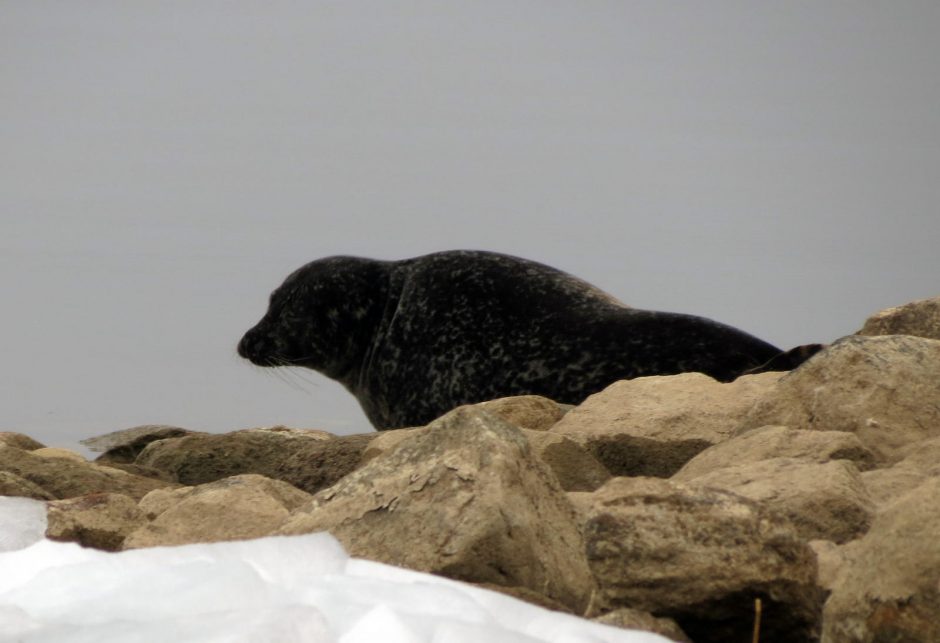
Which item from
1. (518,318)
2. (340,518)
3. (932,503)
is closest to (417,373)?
(518,318)

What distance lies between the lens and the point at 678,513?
267cm

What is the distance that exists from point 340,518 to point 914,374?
2.21 m

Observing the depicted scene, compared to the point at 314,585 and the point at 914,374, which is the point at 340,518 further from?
the point at 914,374

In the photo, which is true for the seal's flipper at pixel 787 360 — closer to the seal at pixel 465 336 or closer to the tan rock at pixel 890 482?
the seal at pixel 465 336

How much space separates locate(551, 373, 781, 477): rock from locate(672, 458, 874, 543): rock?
1.27m

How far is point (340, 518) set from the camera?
2994mm

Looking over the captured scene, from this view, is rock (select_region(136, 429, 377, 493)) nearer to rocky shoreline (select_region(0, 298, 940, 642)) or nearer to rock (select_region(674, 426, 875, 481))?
rocky shoreline (select_region(0, 298, 940, 642))

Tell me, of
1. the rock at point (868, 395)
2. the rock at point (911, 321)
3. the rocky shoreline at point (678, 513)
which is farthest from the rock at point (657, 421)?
the rock at point (911, 321)

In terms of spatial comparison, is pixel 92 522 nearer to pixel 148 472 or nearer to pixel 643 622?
pixel 643 622

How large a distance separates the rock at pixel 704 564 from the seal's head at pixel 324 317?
5842 mm

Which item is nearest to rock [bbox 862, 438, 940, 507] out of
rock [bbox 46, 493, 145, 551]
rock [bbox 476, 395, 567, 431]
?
rock [bbox 476, 395, 567, 431]

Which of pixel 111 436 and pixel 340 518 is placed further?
pixel 111 436

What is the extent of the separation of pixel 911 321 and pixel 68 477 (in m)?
3.85

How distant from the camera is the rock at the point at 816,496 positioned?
3.13 metres
